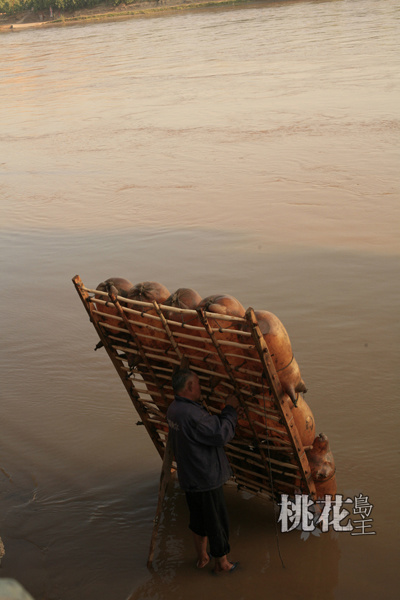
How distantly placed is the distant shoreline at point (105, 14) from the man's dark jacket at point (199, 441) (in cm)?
4636

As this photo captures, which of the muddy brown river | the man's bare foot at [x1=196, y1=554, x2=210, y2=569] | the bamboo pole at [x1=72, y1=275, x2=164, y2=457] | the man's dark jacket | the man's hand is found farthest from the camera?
the muddy brown river

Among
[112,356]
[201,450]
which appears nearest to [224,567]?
[201,450]

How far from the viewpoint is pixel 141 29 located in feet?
131

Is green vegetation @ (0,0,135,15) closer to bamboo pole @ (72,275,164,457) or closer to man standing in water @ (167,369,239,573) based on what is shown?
bamboo pole @ (72,275,164,457)

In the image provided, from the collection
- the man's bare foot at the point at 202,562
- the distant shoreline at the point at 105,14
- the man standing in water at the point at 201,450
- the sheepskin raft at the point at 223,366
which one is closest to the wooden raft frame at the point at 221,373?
the sheepskin raft at the point at 223,366

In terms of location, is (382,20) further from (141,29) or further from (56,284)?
(56,284)

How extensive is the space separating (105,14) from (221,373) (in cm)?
5683

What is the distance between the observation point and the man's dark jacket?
10.2 feet

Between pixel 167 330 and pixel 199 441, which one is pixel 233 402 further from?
pixel 167 330

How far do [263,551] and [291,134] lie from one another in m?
10.2

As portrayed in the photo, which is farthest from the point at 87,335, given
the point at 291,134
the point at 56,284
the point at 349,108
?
the point at 349,108

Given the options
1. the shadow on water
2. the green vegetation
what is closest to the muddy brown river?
the shadow on water

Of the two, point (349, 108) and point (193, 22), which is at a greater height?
point (193, 22)

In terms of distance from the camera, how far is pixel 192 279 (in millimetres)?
7301
